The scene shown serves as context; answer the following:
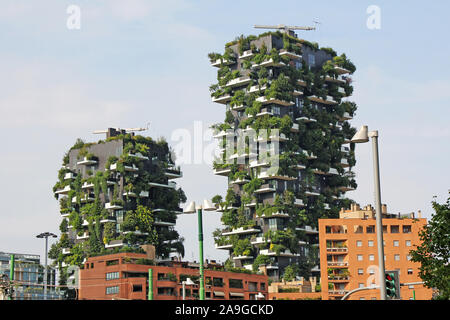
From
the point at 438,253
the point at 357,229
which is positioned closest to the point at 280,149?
the point at 357,229

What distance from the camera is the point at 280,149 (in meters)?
172

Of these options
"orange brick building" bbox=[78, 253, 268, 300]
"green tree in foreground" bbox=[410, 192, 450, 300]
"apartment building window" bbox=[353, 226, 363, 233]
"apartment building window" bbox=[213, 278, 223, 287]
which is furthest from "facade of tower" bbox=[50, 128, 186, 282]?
"green tree in foreground" bbox=[410, 192, 450, 300]

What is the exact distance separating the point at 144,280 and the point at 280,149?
45.4 m

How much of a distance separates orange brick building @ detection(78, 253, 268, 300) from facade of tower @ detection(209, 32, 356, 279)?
1142 centimetres

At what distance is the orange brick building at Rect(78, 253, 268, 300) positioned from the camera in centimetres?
14012

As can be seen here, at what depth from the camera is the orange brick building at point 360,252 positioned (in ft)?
510

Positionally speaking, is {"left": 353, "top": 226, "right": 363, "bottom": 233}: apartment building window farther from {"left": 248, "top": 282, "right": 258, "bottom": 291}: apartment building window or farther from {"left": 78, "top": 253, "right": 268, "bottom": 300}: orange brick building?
{"left": 248, "top": 282, "right": 258, "bottom": 291}: apartment building window

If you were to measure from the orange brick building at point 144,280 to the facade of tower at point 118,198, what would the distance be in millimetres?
19482

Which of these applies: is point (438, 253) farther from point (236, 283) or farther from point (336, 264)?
point (336, 264)
